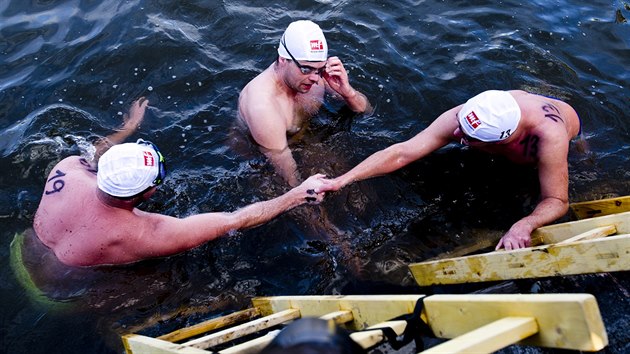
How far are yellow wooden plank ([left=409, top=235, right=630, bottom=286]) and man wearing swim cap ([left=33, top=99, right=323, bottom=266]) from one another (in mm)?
2227

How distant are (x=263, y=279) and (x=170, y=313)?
922mm

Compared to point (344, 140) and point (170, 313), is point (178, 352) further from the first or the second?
point (344, 140)

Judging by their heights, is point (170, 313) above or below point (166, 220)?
below

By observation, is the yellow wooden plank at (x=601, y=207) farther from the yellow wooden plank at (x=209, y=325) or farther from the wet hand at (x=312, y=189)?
the yellow wooden plank at (x=209, y=325)

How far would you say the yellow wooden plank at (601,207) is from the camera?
536 cm

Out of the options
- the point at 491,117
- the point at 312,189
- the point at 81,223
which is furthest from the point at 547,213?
the point at 81,223

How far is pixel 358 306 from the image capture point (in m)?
3.71

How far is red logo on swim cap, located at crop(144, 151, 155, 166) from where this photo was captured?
4574mm

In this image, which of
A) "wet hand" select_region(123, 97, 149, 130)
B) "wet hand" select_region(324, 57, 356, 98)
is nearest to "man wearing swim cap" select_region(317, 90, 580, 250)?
"wet hand" select_region(324, 57, 356, 98)

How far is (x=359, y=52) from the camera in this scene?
8.56 meters

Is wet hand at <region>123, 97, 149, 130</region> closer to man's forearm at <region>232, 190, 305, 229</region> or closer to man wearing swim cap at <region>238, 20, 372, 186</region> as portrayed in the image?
man wearing swim cap at <region>238, 20, 372, 186</region>

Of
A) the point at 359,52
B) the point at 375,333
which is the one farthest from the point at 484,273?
the point at 359,52

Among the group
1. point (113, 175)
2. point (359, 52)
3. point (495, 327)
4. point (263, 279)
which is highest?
point (495, 327)

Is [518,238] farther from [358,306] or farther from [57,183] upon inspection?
[57,183]
